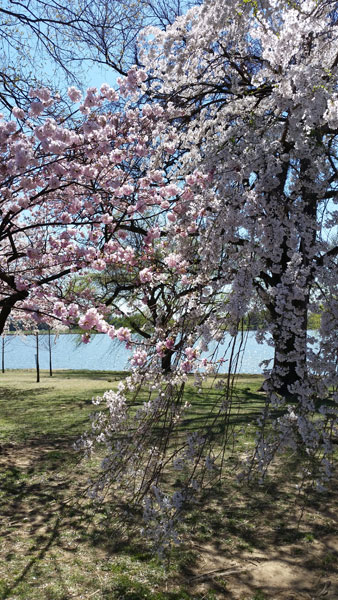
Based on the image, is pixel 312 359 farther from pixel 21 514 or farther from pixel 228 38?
pixel 21 514

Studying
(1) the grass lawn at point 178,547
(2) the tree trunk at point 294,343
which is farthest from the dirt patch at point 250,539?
(2) the tree trunk at point 294,343

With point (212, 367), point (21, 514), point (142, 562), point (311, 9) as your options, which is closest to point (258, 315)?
point (212, 367)

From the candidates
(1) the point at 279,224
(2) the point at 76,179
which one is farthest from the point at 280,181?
(2) the point at 76,179

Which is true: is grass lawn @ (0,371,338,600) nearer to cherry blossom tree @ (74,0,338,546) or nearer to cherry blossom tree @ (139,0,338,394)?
cherry blossom tree @ (74,0,338,546)

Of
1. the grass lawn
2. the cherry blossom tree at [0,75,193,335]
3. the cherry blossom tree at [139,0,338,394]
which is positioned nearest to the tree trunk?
the cherry blossom tree at [139,0,338,394]

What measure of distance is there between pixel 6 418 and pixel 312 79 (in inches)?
347

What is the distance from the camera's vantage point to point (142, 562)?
355 cm

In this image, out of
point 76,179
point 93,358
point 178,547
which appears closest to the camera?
point 178,547

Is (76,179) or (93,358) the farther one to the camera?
(93,358)

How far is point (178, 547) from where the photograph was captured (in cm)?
379

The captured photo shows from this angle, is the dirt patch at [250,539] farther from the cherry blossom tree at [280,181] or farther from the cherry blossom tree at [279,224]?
the cherry blossom tree at [280,181]

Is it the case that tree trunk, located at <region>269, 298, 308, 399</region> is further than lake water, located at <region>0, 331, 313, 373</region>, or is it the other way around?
lake water, located at <region>0, 331, 313, 373</region>

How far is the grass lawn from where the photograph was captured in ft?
10.4

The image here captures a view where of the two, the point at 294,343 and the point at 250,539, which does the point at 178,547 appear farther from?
the point at 294,343
